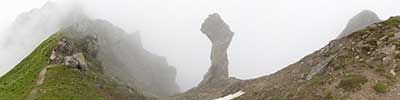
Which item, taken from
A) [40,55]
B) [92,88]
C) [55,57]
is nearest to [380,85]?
[92,88]

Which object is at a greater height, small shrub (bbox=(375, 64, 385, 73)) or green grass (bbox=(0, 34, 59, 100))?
green grass (bbox=(0, 34, 59, 100))

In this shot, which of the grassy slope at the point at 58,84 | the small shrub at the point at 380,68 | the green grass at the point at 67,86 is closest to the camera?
the small shrub at the point at 380,68

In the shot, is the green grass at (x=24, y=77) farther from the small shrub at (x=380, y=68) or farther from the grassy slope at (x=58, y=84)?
the small shrub at (x=380, y=68)

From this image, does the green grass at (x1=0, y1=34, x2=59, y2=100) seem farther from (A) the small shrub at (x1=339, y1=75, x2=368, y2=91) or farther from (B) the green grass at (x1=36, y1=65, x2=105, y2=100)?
(A) the small shrub at (x1=339, y1=75, x2=368, y2=91)

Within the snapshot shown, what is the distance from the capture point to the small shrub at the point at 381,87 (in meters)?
80.4

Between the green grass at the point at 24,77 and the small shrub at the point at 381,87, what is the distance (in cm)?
5679

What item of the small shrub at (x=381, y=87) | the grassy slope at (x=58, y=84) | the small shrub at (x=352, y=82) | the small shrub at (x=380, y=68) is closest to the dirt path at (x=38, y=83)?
the grassy slope at (x=58, y=84)

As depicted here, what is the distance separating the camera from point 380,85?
81.8 metres

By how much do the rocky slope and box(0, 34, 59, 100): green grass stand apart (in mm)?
39851

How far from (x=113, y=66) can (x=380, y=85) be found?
129 m

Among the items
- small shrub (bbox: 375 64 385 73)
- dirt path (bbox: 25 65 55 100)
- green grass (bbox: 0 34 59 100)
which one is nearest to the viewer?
small shrub (bbox: 375 64 385 73)

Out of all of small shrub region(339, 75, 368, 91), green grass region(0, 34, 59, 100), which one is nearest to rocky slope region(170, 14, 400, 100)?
small shrub region(339, 75, 368, 91)

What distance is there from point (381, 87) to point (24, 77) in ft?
215

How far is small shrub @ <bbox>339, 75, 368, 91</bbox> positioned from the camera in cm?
8328
